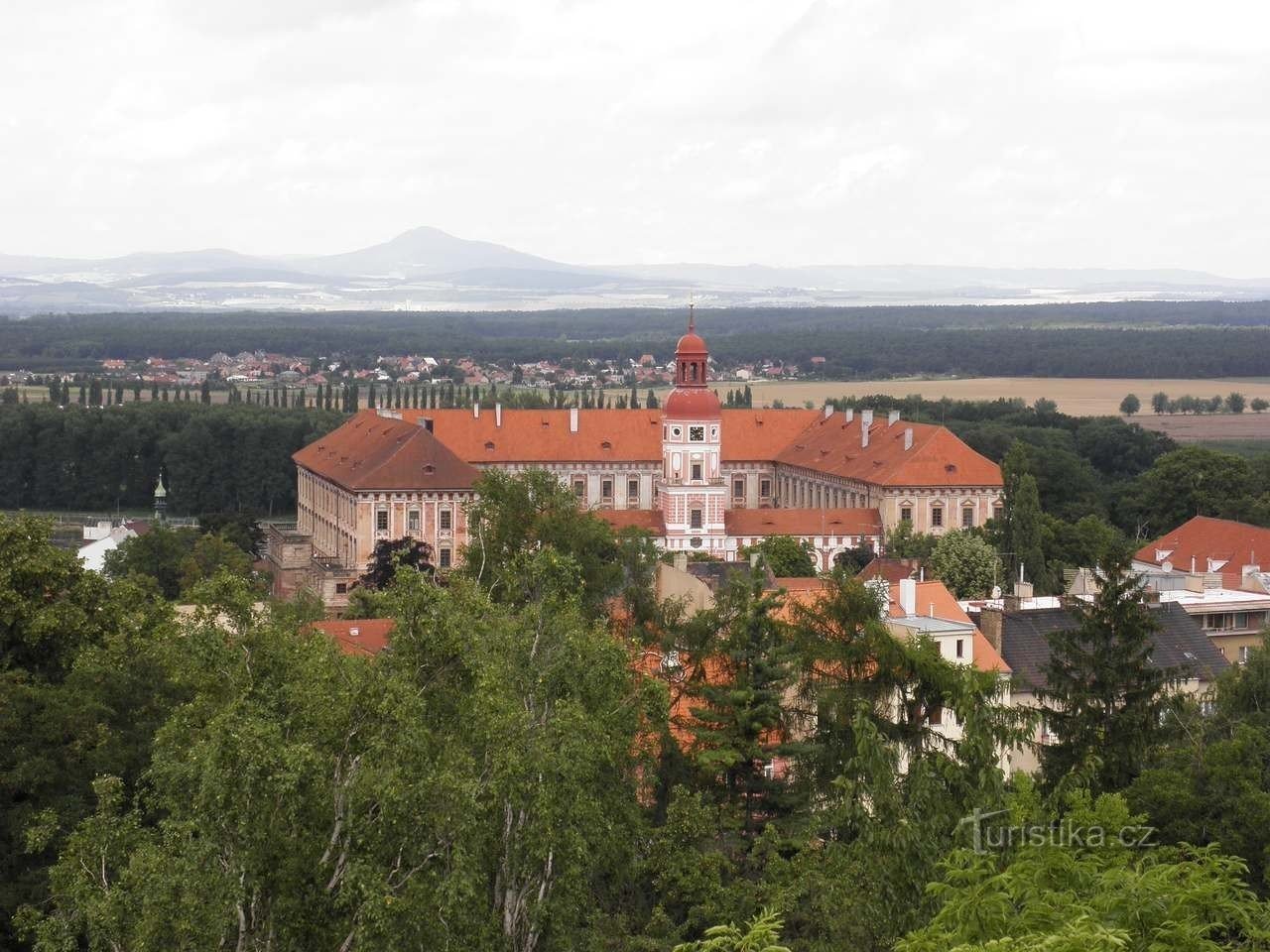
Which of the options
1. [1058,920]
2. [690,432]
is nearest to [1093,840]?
[1058,920]

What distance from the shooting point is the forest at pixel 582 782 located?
24.5 metres

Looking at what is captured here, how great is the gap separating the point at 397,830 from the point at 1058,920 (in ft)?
24.5

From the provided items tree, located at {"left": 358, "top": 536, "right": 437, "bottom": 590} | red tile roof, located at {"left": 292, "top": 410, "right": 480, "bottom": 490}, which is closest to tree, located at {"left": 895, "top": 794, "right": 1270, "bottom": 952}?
tree, located at {"left": 358, "top": 536, "right": 437, "bottom": 590}

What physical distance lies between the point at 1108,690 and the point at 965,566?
131 ft

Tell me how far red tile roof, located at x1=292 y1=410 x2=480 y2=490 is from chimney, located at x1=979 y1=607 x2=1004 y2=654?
42.9 m

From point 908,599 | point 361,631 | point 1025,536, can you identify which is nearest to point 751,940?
point 908,599

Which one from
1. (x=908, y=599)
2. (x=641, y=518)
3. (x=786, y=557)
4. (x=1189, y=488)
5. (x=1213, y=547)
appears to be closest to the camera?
(x=908, y=599)

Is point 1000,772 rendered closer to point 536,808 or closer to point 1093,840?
point 1093,840

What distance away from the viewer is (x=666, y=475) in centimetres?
10044

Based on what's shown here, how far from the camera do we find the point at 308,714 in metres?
26.0

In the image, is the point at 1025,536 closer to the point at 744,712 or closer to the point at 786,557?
the point at 786,557

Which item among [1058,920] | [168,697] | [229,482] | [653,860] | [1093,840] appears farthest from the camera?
[229,482]

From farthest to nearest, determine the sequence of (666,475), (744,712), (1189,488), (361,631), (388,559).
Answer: (666,475)
(1189,488)
(388,559)
(361,631)
(744,712)

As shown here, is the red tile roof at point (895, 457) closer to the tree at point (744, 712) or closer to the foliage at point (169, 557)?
the foliage at point (169, 557)
